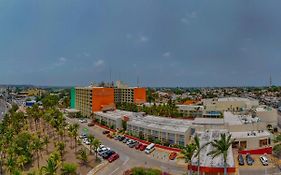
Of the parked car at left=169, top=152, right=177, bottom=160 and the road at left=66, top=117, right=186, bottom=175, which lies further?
the parked car at left=169, top=152, right=177, bottom=160

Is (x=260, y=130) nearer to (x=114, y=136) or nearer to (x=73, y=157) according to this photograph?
(x=114, y=136)

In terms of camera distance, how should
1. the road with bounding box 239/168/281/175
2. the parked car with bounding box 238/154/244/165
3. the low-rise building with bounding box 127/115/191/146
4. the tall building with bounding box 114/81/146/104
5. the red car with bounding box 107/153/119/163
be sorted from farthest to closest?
the tall building with bounding box 114/81/146/104 → the low-rise building with bounding box 127/115/191/146 → the red car with bounding box 107/153/119/163 → the parked car with bounding box 238/154/244/165 → the road with bounding box 239/168/281/175

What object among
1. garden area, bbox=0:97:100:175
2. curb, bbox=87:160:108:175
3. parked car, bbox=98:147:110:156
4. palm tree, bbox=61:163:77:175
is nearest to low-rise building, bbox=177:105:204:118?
garden area, bbox=0:97:100:175

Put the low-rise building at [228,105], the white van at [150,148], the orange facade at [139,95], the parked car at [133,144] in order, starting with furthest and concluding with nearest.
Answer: the orange facade at [139,95], the low-rise building at [228,105], the parked car at [133,144], the white van at [150,148]

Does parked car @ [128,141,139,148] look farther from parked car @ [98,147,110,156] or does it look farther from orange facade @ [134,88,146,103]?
orange facade @ [134,88,146,103]

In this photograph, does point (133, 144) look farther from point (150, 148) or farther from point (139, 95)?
point (139, 95)

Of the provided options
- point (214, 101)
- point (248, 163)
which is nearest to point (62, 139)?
point (248, 163)

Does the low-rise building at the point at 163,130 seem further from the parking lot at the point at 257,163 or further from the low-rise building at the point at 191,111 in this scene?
the low-rise building at the point at 191,111

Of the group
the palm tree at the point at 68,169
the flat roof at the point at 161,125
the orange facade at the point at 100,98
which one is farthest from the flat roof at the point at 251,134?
the orange facade at the point at 100,98
